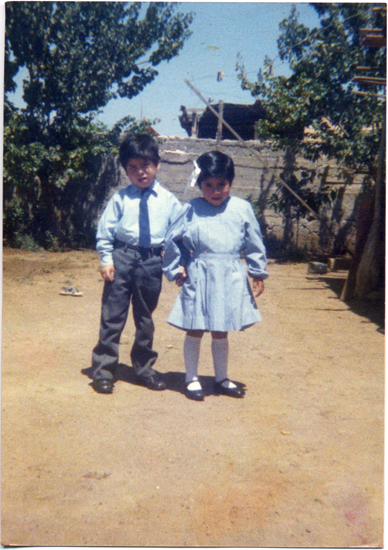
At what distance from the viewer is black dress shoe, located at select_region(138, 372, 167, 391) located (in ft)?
10.5

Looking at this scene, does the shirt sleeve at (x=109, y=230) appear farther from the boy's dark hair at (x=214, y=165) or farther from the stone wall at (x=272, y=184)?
the stone wall at (x=272, y=184)

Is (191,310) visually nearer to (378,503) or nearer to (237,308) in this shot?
(237,308)

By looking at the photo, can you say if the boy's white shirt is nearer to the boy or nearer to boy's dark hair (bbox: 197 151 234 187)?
the boy

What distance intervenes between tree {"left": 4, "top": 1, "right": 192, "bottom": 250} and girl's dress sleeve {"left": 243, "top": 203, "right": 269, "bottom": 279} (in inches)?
242

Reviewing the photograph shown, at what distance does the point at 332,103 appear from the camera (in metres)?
7.92

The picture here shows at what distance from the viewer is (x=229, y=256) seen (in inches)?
118

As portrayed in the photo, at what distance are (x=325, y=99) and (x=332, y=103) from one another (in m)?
0.13

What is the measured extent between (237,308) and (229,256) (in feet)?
0.97

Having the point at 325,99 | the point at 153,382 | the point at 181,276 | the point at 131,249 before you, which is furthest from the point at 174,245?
the point at 325,99

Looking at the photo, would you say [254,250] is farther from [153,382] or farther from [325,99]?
[325,99]

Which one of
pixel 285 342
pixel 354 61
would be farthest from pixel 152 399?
pixel 354 61

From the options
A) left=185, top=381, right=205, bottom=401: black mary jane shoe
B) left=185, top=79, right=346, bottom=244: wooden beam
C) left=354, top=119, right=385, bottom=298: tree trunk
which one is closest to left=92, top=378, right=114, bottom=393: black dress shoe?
left=185, top=381, right=205, bottom=401: black mary jane shoe

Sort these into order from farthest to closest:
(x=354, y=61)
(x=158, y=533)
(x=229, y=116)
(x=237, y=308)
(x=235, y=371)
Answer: (x=229, y=116)
(x=354, y=61)
(x=235, y=371)
(x=237, y=308)
(x=158, y=533)

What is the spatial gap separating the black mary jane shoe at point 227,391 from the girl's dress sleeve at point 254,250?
71 cm
